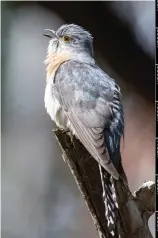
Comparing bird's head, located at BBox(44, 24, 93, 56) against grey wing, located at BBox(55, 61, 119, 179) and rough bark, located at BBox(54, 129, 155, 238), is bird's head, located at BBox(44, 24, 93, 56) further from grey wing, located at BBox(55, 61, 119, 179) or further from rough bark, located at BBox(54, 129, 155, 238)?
rough bark, located at BBox(54, 129, 155, 238)

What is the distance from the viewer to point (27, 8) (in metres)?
1.24

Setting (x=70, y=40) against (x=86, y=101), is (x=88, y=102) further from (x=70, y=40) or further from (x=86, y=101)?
(x=70, y=40)

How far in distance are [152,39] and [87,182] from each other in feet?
1.34

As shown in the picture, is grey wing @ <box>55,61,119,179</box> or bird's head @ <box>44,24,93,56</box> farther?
bird's head @ <box>44,24,93,56</box>

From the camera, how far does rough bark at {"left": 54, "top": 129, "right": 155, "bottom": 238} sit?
0.96 metres

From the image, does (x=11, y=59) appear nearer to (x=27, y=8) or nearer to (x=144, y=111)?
(x=27, y=8)

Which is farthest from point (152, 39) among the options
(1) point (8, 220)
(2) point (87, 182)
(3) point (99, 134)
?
(1) point (8, 220)

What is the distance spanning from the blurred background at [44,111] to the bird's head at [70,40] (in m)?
0.02

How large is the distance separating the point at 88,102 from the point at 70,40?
0.23 meters

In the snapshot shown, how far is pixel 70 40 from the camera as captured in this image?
1278mm

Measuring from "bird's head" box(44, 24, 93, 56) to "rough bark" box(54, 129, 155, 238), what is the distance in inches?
12.7

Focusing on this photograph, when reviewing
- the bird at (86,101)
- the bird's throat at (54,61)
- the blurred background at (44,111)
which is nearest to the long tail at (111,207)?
the bird at (86,101)

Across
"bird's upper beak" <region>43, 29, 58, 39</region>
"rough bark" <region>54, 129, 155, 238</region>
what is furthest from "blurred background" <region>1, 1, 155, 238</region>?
"rough bark" <region>54, 129, 155, 238</region>

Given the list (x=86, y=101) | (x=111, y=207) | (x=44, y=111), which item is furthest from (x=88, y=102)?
(x=111, y=207)
